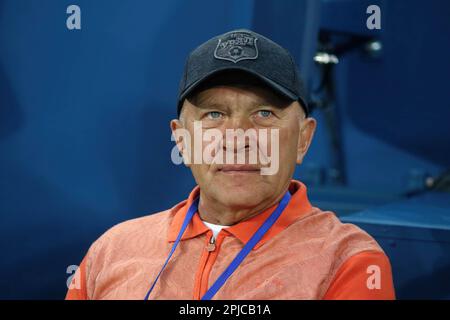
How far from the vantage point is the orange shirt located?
1272mm

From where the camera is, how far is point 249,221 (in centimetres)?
140

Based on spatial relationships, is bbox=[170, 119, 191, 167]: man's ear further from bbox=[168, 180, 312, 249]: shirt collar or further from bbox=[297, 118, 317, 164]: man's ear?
bbox=[297, 118, 317, 164]: man's ear

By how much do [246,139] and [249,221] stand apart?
0.19 metres

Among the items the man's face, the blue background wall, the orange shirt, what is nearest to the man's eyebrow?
the man's face

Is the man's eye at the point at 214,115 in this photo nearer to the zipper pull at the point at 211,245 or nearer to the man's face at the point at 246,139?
the man's face at the point at 246,139

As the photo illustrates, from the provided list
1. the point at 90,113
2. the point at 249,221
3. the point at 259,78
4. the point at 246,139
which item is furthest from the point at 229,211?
the point at 90,113

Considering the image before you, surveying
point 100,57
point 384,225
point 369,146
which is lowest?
point 369,146

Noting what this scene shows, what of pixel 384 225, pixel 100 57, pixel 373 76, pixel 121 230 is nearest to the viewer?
pixel 121 230

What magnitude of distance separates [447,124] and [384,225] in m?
1.78

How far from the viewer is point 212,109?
1350mm

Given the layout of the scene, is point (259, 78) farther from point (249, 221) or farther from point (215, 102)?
point (249, 221)
